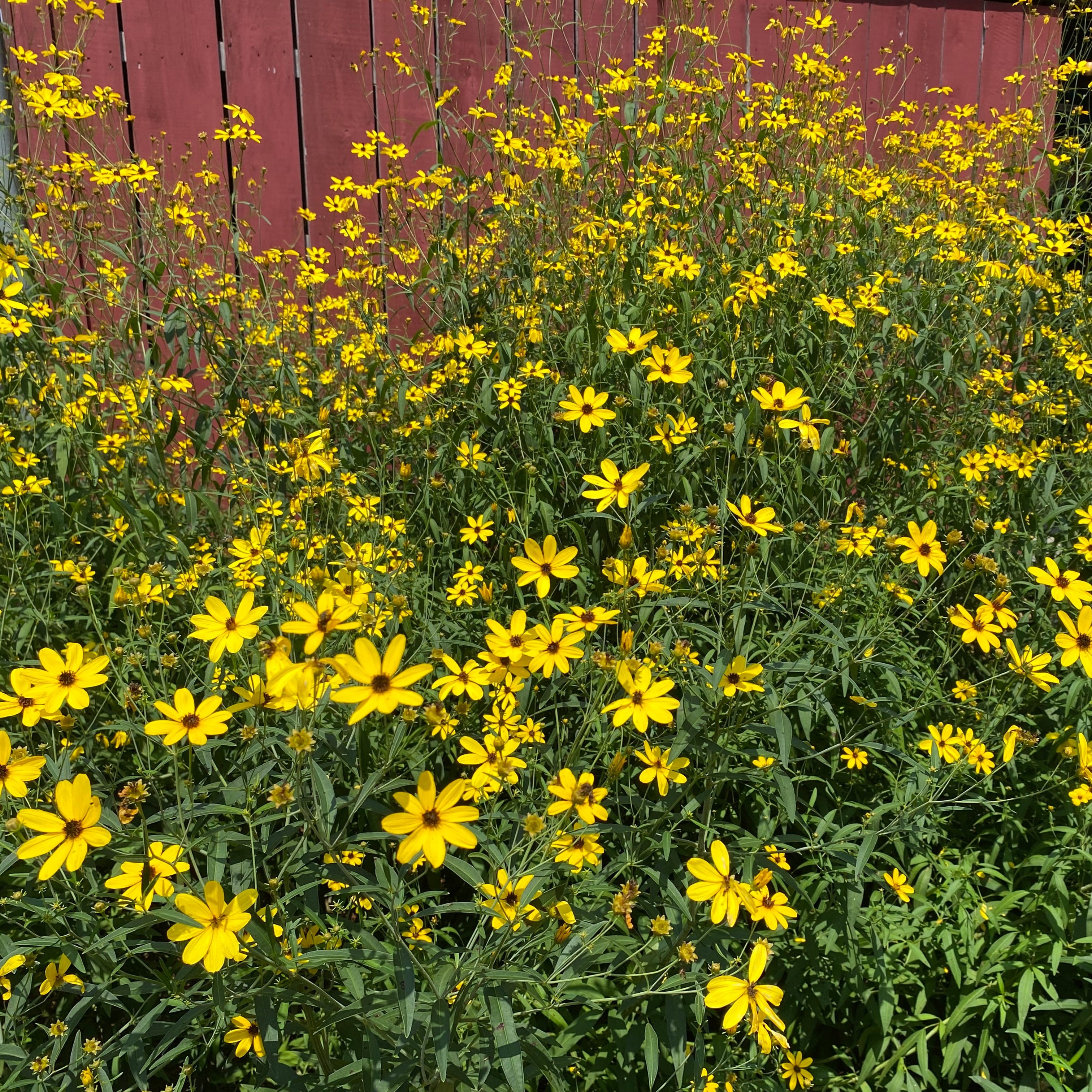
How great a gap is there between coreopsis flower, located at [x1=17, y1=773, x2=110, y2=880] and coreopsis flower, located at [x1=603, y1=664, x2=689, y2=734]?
2.07ft

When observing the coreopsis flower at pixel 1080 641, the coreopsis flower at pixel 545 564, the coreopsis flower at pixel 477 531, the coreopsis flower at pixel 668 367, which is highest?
the coreopsis flower at pixel 668 367

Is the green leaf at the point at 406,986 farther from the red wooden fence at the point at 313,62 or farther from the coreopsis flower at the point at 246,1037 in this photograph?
the red wooden fence at the point at 313,62

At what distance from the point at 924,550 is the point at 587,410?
74 centimetres

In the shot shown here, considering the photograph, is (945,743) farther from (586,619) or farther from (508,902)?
(508,902)

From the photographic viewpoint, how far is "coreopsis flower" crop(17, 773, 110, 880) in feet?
3.14

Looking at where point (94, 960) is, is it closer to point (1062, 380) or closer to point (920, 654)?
point (920, 654)

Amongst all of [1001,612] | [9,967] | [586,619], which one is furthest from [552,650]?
[1001,612]

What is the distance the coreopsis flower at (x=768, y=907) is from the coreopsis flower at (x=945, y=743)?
17.7 inches

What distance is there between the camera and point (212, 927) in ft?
3.28

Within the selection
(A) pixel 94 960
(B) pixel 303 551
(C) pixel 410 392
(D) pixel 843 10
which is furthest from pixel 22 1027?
(D) pixel 843 10

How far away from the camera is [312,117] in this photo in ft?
11.5

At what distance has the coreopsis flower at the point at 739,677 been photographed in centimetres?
133

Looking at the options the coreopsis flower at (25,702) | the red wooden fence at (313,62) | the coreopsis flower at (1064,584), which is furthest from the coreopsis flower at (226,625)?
the red wooden fence at (313,62)

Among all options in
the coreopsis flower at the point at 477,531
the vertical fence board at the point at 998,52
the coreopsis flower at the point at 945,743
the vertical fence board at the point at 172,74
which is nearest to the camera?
the coreopsis flower at the point at 945,743
